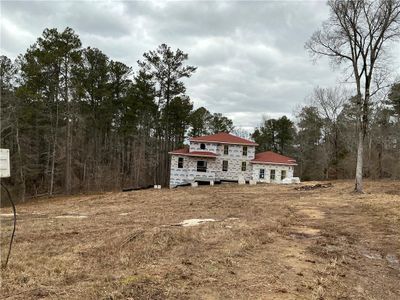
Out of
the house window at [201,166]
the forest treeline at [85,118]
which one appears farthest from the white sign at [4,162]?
the house window at [201,166]

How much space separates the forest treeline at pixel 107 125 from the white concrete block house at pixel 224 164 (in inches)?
221

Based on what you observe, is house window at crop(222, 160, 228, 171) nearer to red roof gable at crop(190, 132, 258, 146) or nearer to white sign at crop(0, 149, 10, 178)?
red roof gable at crop(190, 132, 258, 146)

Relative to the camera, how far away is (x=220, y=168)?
126ft

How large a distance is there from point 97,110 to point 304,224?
116 ft

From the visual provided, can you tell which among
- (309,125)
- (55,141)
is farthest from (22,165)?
(309,125)

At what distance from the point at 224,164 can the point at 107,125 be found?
15841mm

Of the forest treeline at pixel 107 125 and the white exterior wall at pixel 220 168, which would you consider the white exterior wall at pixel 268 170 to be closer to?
the white exterior wall at pixel 220 168

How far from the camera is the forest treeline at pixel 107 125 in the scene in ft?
102

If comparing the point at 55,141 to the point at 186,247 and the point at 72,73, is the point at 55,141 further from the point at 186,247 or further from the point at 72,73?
the point at 186,247

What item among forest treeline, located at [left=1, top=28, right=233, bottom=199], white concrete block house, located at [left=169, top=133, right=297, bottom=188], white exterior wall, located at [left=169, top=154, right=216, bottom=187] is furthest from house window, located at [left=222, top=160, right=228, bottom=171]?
forest treeline, located at [left=1, top=28, right=233, bottom=199]

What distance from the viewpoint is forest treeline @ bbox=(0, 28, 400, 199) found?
31016 millimetres

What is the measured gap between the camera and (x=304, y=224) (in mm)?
11125

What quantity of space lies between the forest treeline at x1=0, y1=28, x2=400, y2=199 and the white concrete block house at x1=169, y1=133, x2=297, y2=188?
563 cm

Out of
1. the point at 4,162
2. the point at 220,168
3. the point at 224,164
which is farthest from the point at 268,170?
the point at 4,162
